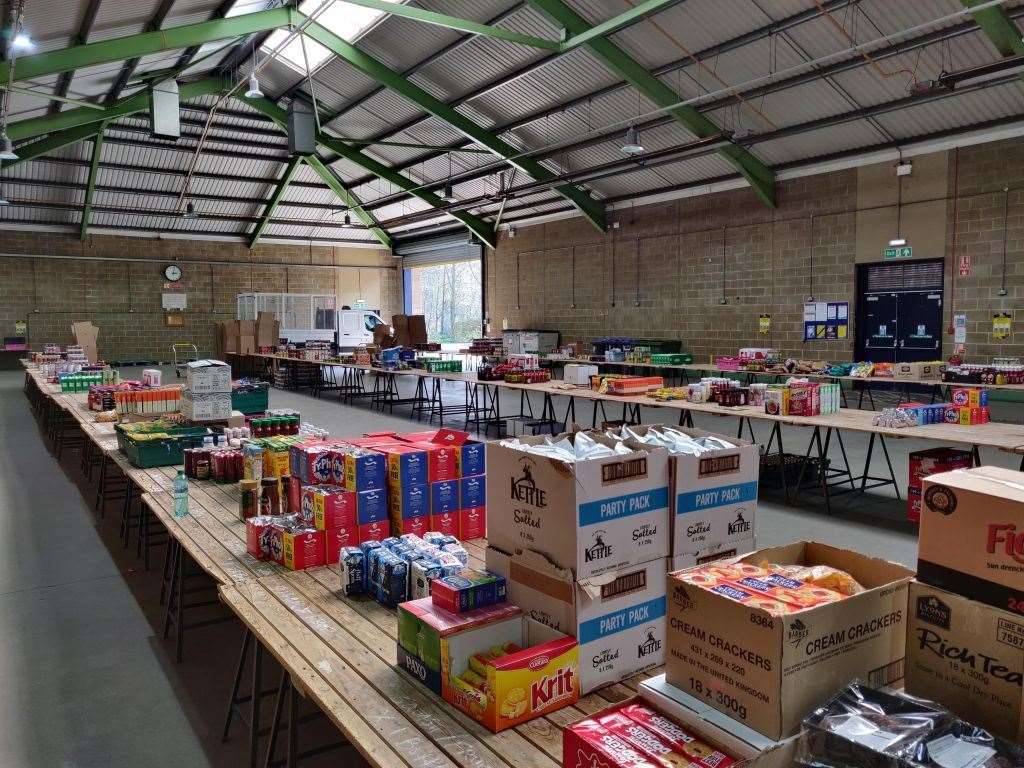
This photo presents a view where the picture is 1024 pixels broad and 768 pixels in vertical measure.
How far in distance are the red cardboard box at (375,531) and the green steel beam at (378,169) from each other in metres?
16.4

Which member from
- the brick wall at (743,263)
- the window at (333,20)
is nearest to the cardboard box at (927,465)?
the brick wall at (743,263)

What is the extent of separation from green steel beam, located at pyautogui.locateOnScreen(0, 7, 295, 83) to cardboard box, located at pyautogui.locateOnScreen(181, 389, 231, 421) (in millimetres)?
6547

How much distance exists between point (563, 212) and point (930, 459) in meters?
14.1

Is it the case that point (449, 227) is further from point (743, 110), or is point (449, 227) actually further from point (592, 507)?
point (592, 507)

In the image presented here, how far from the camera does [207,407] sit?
5527 mm

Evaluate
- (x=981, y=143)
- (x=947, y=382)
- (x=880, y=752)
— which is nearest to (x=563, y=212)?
(x=981, y=143)

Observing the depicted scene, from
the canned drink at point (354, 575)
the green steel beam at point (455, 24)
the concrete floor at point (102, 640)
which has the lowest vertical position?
the concrete floor at point (102, 640)

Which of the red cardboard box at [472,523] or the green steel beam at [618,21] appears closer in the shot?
the red cardboard box at [472,523]

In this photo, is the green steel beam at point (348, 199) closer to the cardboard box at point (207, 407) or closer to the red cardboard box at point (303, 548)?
the cardboard box at point (207, 407)

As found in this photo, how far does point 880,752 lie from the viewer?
1180mm

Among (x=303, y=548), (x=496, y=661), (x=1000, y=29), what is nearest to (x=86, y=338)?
(x=303, y=548)

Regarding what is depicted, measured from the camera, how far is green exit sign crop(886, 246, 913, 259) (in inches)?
469

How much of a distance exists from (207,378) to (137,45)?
7.18 metres

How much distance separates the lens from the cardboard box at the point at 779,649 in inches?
55.5
